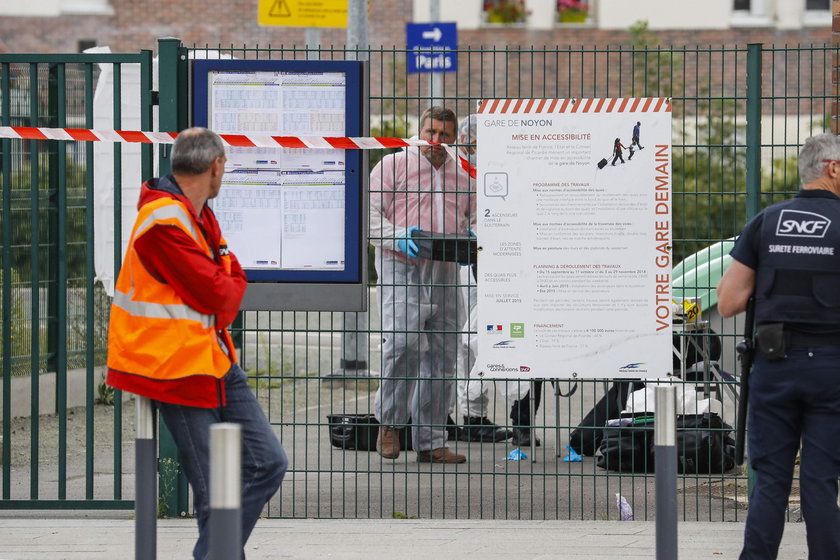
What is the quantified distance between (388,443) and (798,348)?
290 cm

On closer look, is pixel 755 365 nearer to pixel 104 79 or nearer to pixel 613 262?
pixel 613 262

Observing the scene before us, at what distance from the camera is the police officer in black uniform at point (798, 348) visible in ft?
16.9

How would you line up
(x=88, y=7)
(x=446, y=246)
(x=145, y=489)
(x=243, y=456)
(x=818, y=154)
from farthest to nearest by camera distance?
(x=88, y=7), (x=446, y=246), (x=818, y=154), (x=243, y=456), (x=145, y=489)

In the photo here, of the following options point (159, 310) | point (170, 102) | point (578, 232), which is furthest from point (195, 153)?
point (578, 232)

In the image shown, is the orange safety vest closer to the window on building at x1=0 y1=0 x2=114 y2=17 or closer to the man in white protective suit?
the man in white protective suit

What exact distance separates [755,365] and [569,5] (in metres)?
25.2

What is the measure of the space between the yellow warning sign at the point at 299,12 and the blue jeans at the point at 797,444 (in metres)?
8.93

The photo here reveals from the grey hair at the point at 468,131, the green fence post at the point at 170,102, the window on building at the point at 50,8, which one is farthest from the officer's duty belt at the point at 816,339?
the window on building at the point at 50,8

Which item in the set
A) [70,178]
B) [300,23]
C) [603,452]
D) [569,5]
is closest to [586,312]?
[603,452]

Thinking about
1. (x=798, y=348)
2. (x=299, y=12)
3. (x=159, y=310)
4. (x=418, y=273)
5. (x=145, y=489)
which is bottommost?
(x=145, y=489)

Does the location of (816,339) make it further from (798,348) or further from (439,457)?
(439,457)

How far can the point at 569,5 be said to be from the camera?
97.9ft

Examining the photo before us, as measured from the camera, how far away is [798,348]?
5199 mm

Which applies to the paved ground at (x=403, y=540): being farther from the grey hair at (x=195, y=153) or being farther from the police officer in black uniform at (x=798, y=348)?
the grey hair at (x=195, y=153)
